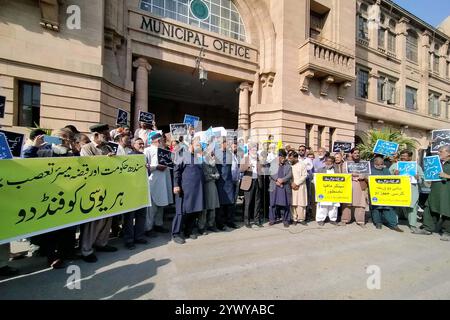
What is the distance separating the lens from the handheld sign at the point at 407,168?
600 centimetres

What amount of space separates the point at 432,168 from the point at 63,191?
7.68 m

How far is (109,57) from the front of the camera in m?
9.35

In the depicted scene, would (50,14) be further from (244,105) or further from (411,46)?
(411,46)

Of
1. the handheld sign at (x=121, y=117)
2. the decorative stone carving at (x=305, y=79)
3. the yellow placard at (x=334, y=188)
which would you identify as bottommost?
the yellow placard at (x=334, y=188)

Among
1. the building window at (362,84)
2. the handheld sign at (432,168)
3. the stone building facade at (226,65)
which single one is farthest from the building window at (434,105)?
the handheld sign at (432,168)

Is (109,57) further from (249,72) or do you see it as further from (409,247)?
(409,247)

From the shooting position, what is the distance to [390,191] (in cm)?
588

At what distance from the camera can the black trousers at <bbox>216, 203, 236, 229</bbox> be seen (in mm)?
5488

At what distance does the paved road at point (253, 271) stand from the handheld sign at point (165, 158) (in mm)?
1550

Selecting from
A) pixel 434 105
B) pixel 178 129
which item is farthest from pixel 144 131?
pixel 434 105

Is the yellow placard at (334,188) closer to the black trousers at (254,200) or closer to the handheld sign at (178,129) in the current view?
the black trousers at (254,200)

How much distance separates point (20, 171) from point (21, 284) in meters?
1.43

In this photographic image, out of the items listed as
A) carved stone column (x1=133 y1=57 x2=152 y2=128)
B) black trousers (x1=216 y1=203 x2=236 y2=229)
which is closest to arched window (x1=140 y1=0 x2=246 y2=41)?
carved stone column (x1=133 y1=57 x2=152 y2=128)

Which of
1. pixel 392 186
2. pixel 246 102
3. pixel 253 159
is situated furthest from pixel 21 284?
pixel 246 102
